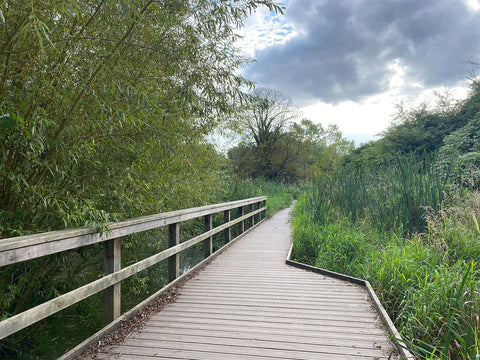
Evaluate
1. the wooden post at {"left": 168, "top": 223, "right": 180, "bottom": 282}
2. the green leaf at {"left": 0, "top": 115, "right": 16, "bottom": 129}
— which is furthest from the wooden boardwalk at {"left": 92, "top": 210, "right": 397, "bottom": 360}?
the green leaf at {"left": 0, "top": 115, "right": 16, "bottom": 129}

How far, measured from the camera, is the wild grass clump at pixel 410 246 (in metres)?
2.48

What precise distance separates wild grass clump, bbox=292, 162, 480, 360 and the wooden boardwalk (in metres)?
0.36

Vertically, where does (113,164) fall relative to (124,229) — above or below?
above

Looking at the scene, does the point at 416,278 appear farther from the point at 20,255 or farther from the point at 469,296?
the point at 20,255

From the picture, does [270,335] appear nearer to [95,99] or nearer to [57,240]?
[57,240]

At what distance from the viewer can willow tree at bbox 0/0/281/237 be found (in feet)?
6.77

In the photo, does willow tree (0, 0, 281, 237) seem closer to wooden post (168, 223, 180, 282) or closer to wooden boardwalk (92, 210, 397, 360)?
wooden post (168, 223, 180, 282)

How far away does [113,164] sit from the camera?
2766 mm

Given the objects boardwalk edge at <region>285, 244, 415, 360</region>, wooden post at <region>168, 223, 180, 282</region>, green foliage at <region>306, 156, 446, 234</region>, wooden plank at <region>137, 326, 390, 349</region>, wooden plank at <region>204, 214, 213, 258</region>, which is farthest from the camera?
green foliage at <region>306, 156, 446, 234</region>

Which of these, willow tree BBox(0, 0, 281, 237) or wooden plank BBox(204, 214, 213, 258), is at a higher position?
willow tree BBox(0, 0, 281, 237)

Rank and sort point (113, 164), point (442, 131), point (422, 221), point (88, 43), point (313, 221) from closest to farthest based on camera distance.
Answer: point (88, 43), point (113, 164), point (422, 221), point (313, 221), point (442, 131)

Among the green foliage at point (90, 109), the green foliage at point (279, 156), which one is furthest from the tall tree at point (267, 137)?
the green foliage at point (90, 109)

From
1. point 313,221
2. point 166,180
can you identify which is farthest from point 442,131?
point 166,180

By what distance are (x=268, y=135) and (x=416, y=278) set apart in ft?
77.8
